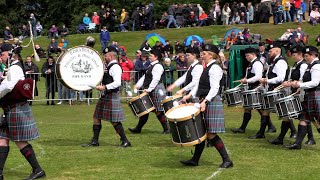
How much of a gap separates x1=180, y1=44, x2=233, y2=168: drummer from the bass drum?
7.49 feet

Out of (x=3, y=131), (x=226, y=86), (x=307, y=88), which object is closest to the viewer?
(x=3, y=131)

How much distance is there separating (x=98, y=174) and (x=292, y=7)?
25704mm

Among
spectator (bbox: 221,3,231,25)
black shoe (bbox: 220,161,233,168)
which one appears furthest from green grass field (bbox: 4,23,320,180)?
spectator (bbox: 221,3,231,25)

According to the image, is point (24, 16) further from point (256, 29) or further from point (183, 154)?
point (183, 154)

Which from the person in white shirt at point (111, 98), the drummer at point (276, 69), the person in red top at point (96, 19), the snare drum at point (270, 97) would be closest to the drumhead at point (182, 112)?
the person in white shirt at point (111, 98)

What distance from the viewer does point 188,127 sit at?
8500 mm

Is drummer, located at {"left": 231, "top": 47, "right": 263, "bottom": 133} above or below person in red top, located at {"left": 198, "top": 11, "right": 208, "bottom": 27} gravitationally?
below

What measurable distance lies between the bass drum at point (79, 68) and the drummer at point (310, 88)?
325cm

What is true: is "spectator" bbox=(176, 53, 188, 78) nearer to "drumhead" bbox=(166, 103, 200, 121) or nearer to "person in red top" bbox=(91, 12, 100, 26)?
"drumhead" bbox=(166, 103, 200, 121)

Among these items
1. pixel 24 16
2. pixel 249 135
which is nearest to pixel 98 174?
pixel 249 135

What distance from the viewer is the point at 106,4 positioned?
4219cm

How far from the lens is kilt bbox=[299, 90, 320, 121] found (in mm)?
9758

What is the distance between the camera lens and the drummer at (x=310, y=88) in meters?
9.59

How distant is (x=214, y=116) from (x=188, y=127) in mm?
453
